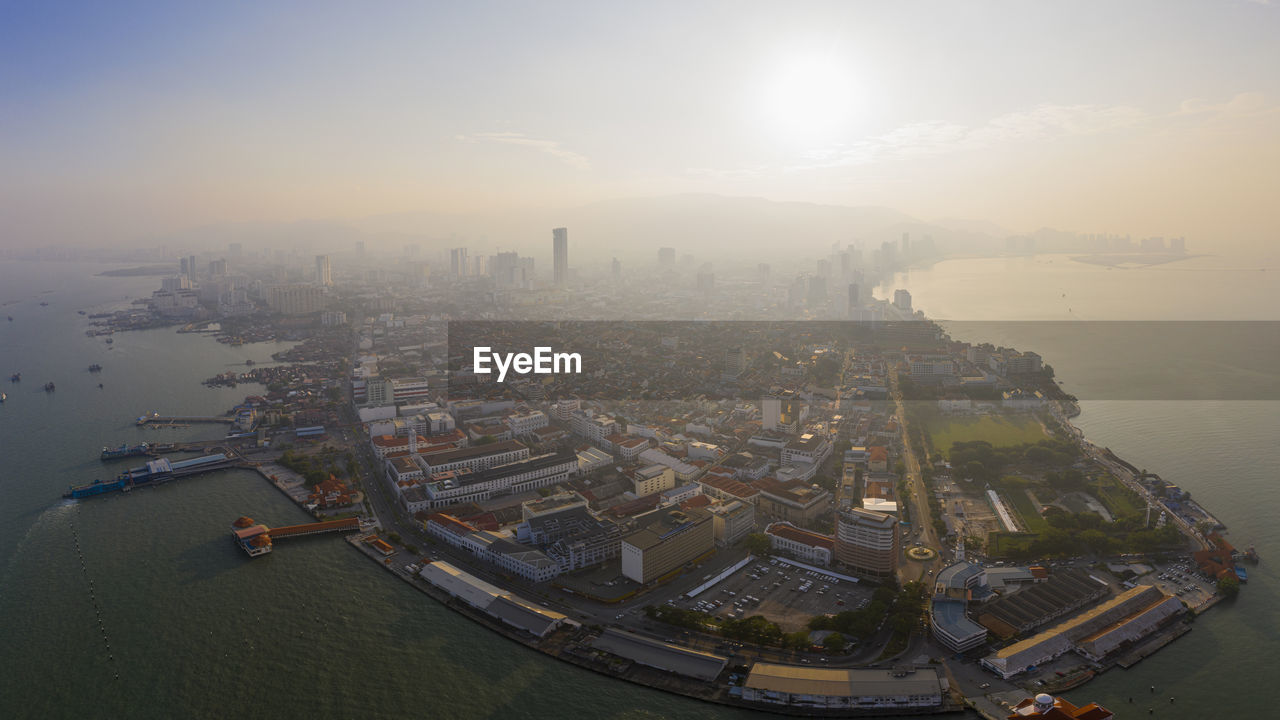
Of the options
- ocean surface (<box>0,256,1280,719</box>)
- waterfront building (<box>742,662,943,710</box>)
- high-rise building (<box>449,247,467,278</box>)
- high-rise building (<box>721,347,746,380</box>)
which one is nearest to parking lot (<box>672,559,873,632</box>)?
waterfront building (<box>742,662,943,710</box>)

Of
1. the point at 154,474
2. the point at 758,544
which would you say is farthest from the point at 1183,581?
the point at 154,474

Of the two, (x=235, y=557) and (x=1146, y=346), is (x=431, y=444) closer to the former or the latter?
(x=235, y=557)

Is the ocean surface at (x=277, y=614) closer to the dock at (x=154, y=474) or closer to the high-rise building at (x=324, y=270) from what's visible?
the dock at (x=154, y=474)

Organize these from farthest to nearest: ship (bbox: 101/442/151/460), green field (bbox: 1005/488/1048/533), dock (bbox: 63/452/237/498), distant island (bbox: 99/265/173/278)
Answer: distant island (bbox: 99/265/173/278), ship (bbox: 101/442/151/460), dock (bbox: 63/452/237/498), green field (bbox: 1005/488/1048/533)

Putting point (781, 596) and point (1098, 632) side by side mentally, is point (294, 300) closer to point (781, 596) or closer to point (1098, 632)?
point (781, 596)

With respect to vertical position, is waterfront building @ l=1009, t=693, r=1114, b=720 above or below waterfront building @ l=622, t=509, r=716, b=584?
below

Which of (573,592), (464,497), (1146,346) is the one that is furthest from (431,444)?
(1146,346)

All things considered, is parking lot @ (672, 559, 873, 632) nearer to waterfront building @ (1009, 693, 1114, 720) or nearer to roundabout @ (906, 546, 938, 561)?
roundabout @ (906, 546, 938, 561)
